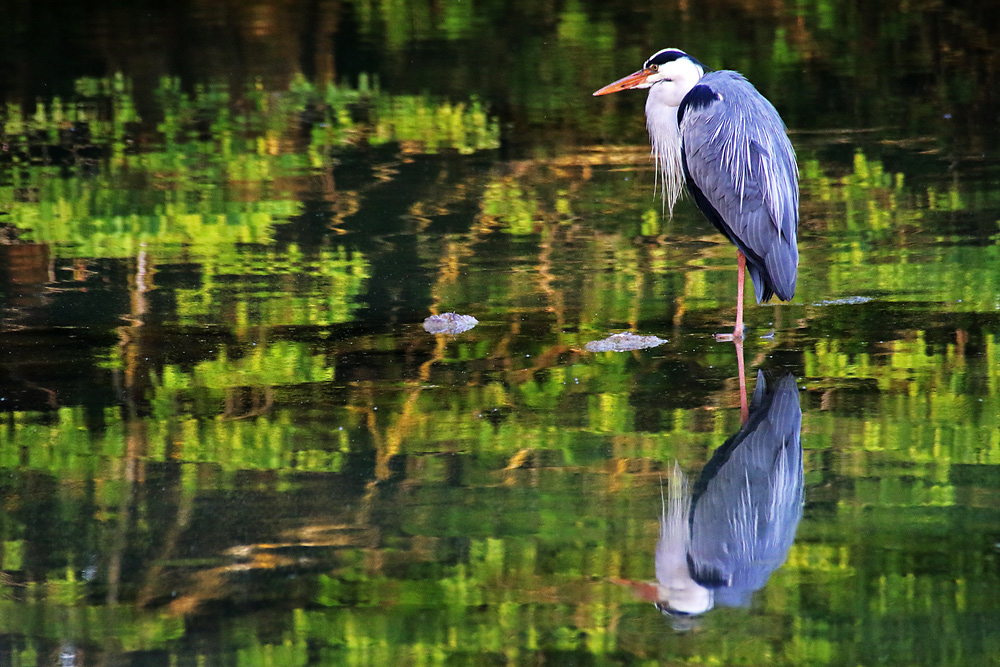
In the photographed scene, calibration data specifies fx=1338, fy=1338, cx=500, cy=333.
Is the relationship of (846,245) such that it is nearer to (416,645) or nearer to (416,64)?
(416,645)

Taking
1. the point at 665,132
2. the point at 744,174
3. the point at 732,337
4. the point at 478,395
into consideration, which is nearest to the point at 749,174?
the point at 744,174

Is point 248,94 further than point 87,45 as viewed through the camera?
No

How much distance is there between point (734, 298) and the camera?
24.7 feet

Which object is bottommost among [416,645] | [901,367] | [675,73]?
[416,645]

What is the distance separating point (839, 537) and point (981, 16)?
50.7 feet

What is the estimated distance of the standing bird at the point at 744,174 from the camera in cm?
682

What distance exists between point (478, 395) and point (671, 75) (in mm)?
2489

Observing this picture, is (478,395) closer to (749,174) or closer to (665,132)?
(749,174)

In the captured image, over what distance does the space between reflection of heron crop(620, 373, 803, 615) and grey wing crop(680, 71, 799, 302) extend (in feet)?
4.41

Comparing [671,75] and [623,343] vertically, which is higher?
[671,75]

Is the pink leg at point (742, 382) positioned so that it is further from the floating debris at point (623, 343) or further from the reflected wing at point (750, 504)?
the floating debris at point (623, 343)

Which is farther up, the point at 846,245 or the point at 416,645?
the point at 846,245

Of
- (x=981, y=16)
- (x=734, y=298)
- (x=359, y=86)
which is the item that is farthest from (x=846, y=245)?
(x=981, y=16)

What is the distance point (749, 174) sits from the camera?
22.7ft
